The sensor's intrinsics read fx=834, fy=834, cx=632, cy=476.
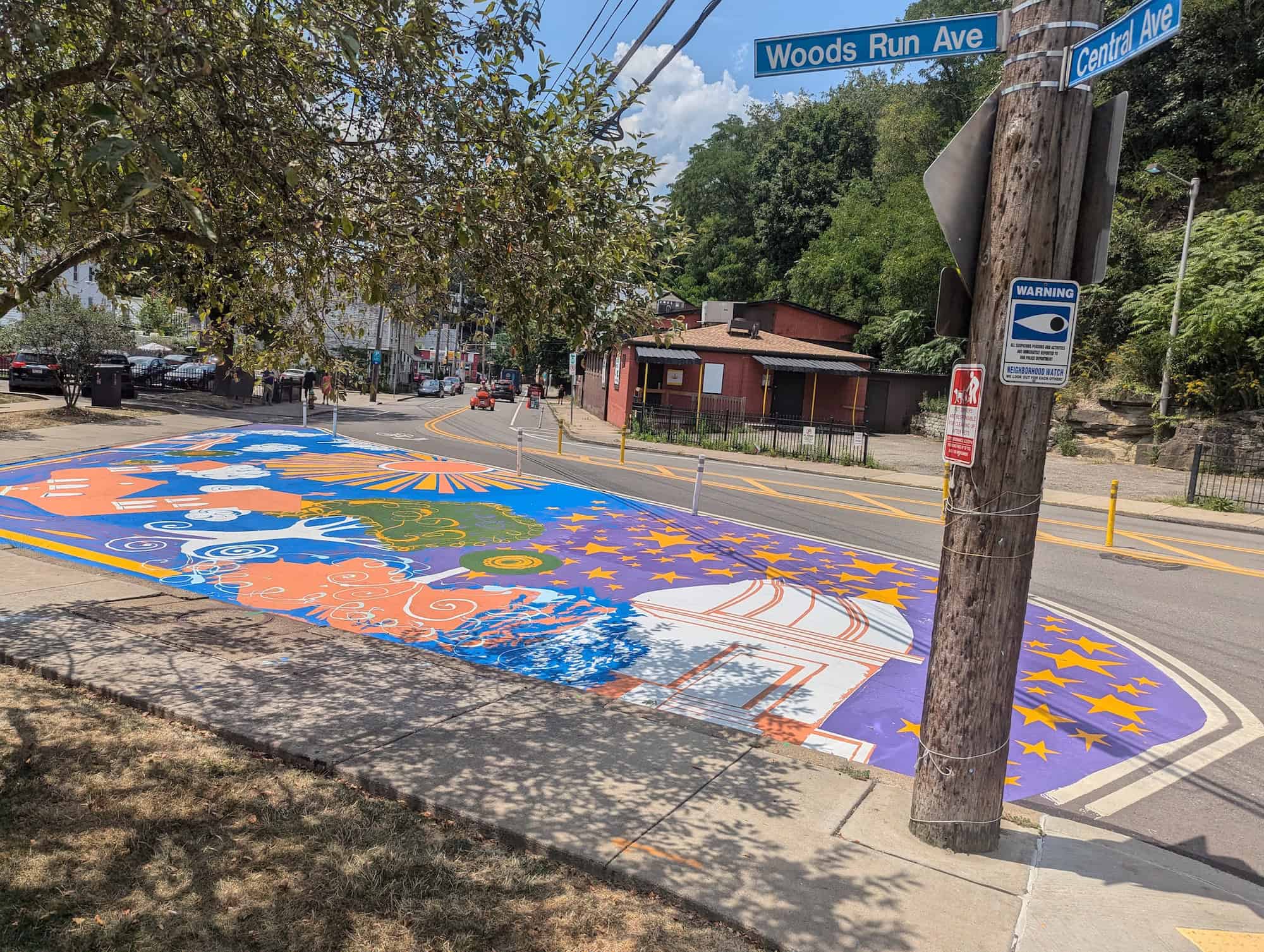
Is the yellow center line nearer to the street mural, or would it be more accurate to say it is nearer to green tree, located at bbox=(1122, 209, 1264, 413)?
the street mural

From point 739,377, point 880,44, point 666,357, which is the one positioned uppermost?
point 880,44

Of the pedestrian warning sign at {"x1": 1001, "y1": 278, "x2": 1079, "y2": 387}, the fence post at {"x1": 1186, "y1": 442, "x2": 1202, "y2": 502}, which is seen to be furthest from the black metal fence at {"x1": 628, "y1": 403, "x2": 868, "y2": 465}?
the pedestrian warning sign at {"x1": 1001, "y1": 278, "x2": 1079, "y2": 387}

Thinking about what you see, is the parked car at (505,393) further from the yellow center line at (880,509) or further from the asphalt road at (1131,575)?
the yellow center line at (880,509)

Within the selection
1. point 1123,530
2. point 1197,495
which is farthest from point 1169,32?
point 1197,495

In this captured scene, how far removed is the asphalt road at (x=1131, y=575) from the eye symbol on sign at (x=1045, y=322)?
3.28m

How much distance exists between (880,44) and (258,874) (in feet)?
16.2

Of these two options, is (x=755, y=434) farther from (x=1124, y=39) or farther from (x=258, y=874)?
(x=258, y=874)

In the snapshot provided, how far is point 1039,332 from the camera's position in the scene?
3836 mm

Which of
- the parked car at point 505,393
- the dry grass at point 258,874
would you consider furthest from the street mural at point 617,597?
the parked car at point 505,393

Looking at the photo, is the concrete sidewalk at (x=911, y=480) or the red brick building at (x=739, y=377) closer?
the concrete sidewalk at (x=911, y=480)

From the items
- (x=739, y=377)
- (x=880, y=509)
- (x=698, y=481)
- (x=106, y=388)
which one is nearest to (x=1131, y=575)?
(x=880, y=509)

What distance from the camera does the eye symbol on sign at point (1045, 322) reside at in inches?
150

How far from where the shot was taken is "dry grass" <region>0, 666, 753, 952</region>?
3367mm

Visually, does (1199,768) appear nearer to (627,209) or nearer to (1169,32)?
(1169,32)
